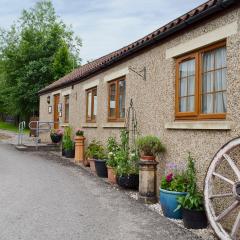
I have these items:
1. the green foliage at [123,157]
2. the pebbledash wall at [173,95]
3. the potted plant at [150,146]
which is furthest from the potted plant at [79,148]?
the potted plant at [150,146]

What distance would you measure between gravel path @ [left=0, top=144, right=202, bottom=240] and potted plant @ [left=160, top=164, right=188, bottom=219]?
20cm

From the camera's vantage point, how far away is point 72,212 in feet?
23.5

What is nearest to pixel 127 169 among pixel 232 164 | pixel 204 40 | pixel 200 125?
pixel 200 125

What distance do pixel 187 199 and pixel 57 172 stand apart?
245 inches

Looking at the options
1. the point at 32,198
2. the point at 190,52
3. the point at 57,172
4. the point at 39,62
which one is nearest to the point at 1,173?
the point at 57,172

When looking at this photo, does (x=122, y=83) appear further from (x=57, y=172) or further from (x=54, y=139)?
(x=54, y=139)

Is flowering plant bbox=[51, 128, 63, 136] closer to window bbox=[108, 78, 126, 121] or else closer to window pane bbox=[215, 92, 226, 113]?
window bbox=[108, 78, 126, 121]

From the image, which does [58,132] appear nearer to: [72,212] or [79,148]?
[79,148]

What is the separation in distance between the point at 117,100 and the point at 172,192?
17.7 feet

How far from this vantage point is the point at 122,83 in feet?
37.9

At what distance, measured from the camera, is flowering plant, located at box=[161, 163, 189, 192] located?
6941mm

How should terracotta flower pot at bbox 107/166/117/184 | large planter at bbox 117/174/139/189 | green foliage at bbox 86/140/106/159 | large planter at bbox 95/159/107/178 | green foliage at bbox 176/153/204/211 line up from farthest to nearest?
1. green foliage at bbox 86/140/106/159
2. large planter at bbox 95/159/107/178
3. terracotta flower pot at bbox 107/166/117/184
4. large planter at bbox 117/174/139/189
5. green foliage at bbox 176/153/204/211

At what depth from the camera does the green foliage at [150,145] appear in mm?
8156

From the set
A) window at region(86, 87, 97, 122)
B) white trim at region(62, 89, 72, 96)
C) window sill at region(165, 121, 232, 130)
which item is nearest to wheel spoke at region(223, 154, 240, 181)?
window sill at region(165, 121, 232, 130)
